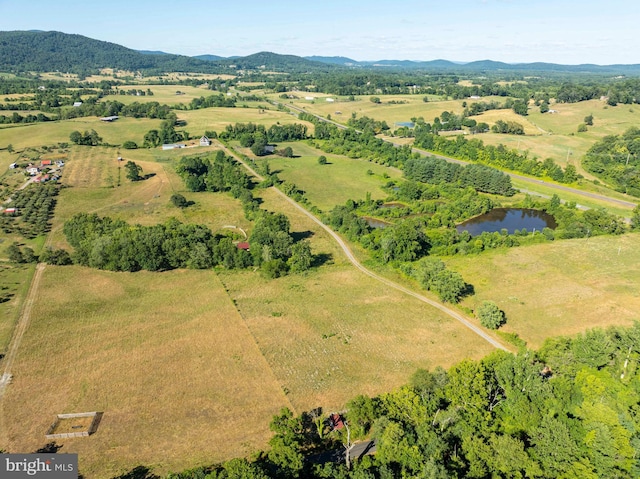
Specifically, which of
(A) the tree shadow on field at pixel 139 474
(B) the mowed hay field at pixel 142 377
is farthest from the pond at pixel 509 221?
(A) the tree shadow on field at pixel 139 474

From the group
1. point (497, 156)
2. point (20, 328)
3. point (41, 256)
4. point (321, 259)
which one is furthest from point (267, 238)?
point (497, 156)

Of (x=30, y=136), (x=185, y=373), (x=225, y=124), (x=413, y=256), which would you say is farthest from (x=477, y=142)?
(x=30, y=136)

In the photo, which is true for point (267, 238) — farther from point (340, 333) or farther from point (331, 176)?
point (331, 176)

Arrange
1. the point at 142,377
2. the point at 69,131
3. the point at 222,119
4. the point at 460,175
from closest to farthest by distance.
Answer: the point at 142,377, the point at 460,175, the point at 69,131, the point at 222,119

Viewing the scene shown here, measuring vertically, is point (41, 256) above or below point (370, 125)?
below

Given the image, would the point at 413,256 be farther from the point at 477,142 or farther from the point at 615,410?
the point at 477,142

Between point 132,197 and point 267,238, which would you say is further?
point 132,197
